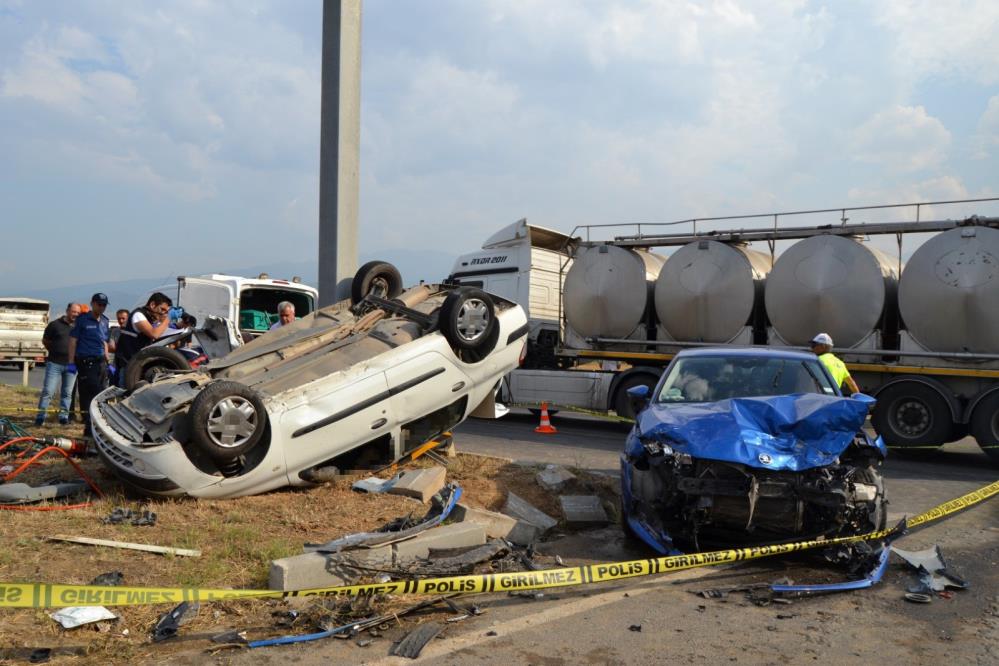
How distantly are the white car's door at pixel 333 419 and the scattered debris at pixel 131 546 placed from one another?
132cm

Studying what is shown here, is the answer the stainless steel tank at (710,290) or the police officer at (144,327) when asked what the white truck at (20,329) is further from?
the stainless steel tank at (710,290)

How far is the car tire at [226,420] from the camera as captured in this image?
18.2 feet

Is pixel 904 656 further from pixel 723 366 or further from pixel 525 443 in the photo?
pixel 525 443

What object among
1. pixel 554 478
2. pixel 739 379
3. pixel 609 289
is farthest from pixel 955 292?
pixel 554 478

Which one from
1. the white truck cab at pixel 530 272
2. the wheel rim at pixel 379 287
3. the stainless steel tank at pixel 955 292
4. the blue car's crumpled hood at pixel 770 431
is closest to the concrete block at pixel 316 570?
the blue car's crumpled hood at pixel 770 431

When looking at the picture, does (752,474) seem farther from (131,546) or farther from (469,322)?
(131,546)

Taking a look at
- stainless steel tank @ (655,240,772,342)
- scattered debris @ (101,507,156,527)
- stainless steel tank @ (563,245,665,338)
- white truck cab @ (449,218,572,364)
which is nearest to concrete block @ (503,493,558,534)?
scattered debris @ (101,507,156,527)

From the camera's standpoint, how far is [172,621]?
3.77m

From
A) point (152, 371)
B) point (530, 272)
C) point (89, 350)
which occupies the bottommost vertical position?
point (152, 371)

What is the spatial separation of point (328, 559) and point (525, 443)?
700 cm

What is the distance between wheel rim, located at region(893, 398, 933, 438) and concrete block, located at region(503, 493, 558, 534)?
7.22 meters

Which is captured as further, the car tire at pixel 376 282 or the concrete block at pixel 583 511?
the car tire at pixel 376 282

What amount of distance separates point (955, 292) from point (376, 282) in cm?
783

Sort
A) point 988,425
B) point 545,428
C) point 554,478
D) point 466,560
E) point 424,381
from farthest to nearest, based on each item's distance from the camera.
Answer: point 545,428 < point 988,425 < point 554,478 < point 424,381 < point 466,560
